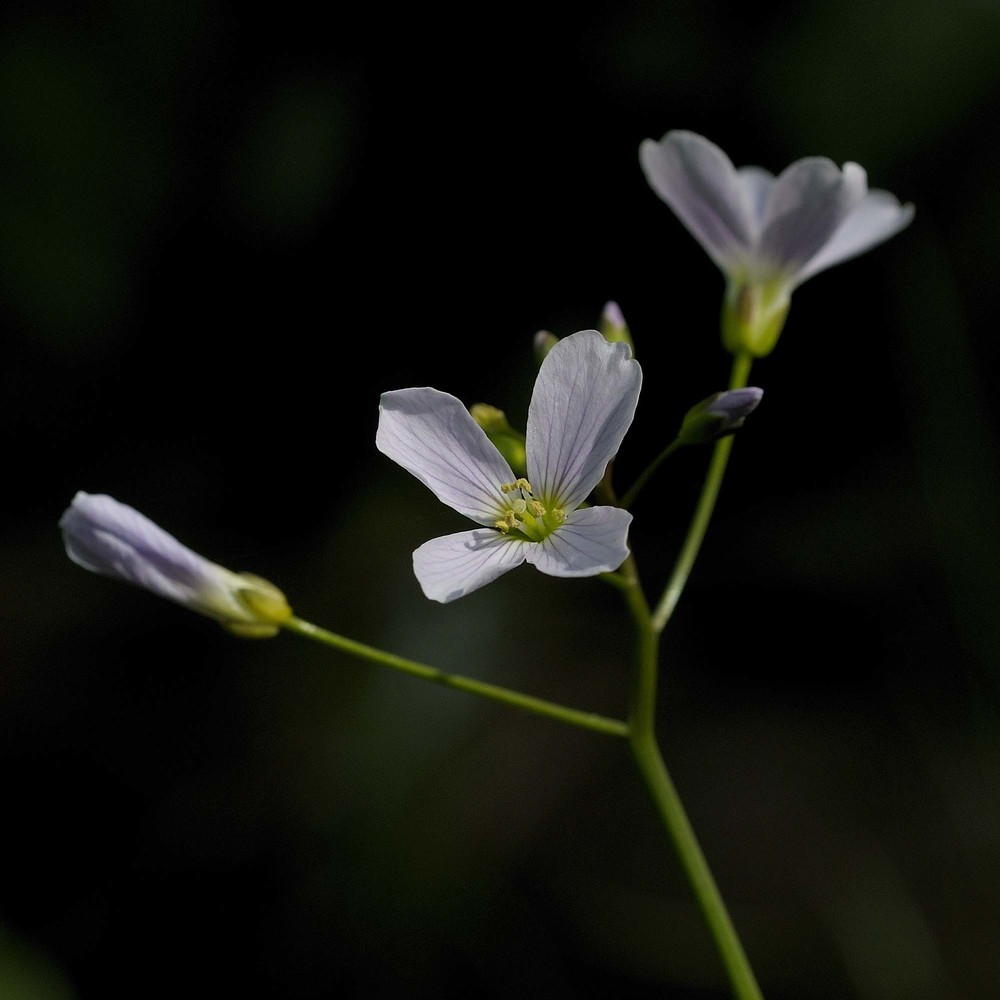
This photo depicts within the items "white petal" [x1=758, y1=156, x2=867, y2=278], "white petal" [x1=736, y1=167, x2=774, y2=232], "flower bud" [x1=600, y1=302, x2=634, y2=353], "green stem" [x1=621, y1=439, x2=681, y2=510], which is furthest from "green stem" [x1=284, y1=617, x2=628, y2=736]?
"white petal" [x1=736, y1=167, x2=774, y2=232]

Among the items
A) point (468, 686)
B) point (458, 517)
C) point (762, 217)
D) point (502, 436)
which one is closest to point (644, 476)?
point (502, 436)

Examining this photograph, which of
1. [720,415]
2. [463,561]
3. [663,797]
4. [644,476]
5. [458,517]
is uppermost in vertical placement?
[720,415]

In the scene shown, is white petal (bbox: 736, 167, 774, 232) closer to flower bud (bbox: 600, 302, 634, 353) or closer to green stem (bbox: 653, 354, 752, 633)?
green stem (bbox: 653, 354, 752, 633)

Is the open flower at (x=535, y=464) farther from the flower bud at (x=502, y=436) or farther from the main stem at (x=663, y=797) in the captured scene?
the main stem at (x=663, y=797)

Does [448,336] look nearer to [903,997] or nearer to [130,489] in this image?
[130,489]

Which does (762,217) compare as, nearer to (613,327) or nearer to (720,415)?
(613,327)

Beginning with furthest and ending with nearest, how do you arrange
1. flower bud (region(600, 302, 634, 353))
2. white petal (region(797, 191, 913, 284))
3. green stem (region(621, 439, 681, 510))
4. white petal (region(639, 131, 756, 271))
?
white petal (region(797, 191, 913, 284))
white petal (region(639, 131, 756, 271))
flower bud (region(600, 302, 634, 353))
green stem (region(621, 439, 681, 510))
